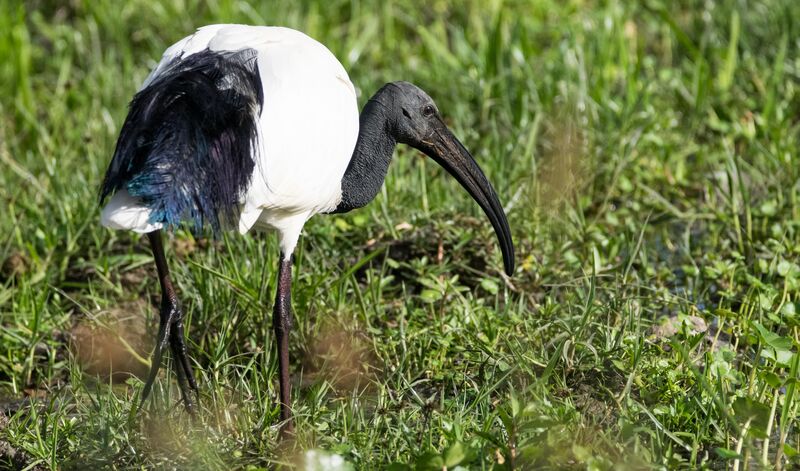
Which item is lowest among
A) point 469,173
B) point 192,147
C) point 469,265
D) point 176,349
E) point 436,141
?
point 176,349

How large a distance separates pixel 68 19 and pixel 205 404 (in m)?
3.98

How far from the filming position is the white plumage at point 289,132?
3.62m

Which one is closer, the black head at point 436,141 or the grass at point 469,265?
the grass at point 469,265

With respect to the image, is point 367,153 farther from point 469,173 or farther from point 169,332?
point 169,332

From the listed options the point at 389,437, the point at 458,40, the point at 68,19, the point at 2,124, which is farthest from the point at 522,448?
the point at 68,19

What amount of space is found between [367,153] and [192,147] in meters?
0.86

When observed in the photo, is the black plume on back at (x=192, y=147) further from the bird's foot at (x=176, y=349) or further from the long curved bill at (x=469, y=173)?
the long curved bill at (x=469, y=173)

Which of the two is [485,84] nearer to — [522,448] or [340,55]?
[340,55]

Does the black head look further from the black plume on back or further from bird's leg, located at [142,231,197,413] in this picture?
bird's leg, located at [142,231,197,413]

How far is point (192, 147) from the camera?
3.48m

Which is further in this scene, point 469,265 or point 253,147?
point 469,265

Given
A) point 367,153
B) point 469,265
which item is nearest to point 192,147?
point 367,153

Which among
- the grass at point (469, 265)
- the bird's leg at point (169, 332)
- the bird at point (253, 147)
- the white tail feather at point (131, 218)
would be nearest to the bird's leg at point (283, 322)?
the bird at point (253, 147)

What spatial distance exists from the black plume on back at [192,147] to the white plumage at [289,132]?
0.05m
